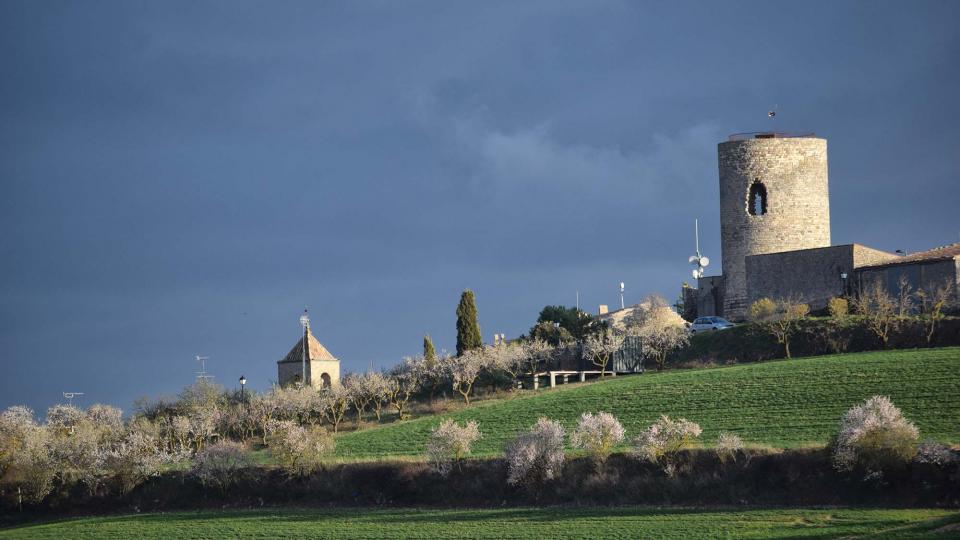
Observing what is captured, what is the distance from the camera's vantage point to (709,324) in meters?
54.5

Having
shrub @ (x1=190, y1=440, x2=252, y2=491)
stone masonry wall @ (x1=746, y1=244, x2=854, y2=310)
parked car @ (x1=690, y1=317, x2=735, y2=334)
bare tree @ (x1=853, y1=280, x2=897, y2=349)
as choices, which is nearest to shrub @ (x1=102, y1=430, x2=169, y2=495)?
shrub @ (x1=190, y1=440, x2=252, y2=491)

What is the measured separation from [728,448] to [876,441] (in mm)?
3997

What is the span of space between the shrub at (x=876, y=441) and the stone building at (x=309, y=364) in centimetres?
3923

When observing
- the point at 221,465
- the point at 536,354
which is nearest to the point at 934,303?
the point at 536,354

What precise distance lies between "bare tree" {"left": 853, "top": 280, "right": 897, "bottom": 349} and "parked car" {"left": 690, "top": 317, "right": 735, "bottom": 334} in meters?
6.05

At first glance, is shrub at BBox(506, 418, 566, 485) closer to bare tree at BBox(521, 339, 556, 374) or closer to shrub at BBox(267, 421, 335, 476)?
shrub at BBox(267, 421, 335, 476)

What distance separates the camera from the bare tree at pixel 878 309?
145 feet

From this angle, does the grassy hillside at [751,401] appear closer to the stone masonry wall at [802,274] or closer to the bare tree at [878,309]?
the bare tree at [878,309]

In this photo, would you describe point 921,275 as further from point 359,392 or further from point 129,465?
point 129,465

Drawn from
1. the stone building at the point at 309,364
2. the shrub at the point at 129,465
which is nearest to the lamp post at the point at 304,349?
the stone building at the point at 309,364

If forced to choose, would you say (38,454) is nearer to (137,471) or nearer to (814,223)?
(137,471)

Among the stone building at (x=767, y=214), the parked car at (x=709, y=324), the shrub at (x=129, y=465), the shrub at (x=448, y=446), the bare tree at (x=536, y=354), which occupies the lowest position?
the shrub at (x=129, y=465)

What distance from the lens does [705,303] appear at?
59.6 metres

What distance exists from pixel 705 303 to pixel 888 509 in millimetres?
31992
